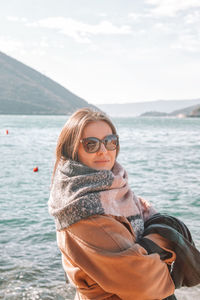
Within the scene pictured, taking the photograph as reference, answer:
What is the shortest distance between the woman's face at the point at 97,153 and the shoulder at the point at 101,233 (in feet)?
1.01

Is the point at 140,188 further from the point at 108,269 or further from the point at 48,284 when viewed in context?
the point at 108,269

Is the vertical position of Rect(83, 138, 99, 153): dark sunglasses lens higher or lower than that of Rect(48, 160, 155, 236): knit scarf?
higher

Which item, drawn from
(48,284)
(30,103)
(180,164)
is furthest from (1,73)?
(48,284)

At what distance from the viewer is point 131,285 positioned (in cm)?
152

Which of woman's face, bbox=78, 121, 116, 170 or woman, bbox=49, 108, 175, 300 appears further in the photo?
woman's face, bbox=78, 121, 116, 170

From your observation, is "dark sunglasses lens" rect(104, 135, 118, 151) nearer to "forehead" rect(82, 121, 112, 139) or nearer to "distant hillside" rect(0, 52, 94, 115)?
"forehead" rect(82, 121, 112, 139)

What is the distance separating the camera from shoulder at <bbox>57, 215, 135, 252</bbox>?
1.50 metres

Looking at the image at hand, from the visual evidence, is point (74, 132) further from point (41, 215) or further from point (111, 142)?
point (41, 215)

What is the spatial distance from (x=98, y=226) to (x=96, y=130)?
507 mm

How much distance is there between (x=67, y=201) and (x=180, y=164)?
18882 millimetres

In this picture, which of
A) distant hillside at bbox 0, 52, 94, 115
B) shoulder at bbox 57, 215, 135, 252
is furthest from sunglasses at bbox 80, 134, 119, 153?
distant hillside at bbox 0, 52, 94, 115

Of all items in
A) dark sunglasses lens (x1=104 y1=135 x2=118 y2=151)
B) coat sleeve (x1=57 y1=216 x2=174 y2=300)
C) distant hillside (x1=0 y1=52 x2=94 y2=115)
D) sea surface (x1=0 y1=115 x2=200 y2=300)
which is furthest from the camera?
distant hillside (x1=0 y1=52 x2=94 y2=115)

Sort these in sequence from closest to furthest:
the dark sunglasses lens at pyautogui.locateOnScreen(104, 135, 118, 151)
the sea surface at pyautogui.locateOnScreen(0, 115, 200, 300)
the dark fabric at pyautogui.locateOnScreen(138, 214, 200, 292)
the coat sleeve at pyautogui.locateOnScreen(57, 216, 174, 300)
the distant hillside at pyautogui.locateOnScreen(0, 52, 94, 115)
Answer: the coat sleeve at pyautogui.locateOnScreen(57, 216, 174, 300) < the dark fabric at pyautogui.locateOnScreen(138, 214, 200, 292) < the dark sunglasses lens at pyautogui.locateOnScreen(104, 135, 118, 151) < the sea surface at pyautogui.locateOnScreen(0, 115, 200, 300) < the distant hillside at pyautogui.locateOnScreen(0, 52, 94, 115)

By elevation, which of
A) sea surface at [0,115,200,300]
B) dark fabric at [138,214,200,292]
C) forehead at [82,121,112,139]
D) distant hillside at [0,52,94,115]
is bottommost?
sea surface at [0,115,200,300]
